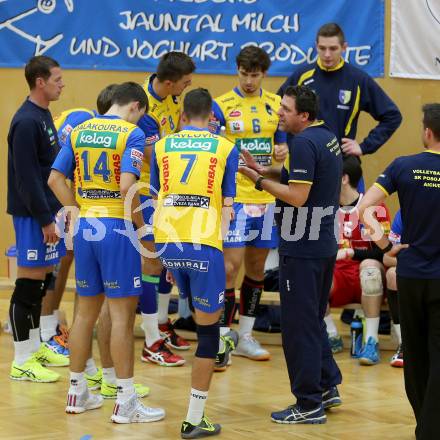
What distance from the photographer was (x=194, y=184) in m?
6.09

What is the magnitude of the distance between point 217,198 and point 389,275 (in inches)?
99.5

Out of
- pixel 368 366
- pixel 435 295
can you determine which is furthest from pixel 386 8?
pixel 435 295

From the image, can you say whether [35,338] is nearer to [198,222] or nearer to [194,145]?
[198,222]

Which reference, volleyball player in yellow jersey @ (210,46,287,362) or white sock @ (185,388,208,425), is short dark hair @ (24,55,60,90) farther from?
white sock @ (185,388,208,425)

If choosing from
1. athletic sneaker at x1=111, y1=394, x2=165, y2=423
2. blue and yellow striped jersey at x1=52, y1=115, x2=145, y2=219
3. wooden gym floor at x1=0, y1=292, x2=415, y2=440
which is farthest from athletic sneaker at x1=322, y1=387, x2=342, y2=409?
blue and yellow striped jersey at x1=52, y1=115, x2=145, y2=219

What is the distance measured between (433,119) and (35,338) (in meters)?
3.68

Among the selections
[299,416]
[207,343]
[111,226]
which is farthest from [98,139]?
[299,416]

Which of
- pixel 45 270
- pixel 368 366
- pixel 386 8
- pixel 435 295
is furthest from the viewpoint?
pixel 386 8

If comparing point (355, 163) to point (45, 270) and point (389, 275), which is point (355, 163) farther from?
point (45, 270)

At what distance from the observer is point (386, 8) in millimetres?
9828

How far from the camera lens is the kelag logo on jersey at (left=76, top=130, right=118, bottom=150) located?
6137 millimetres

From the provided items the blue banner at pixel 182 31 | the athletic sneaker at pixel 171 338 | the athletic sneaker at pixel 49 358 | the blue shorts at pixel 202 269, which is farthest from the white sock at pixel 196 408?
the blue banner at pixel 182 31

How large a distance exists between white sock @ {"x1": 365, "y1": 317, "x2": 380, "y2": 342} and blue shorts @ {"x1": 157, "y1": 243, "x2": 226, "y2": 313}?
101 inches

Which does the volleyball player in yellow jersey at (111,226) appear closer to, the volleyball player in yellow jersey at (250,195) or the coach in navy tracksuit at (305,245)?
the coach in navy tracksuit at (305,245)
